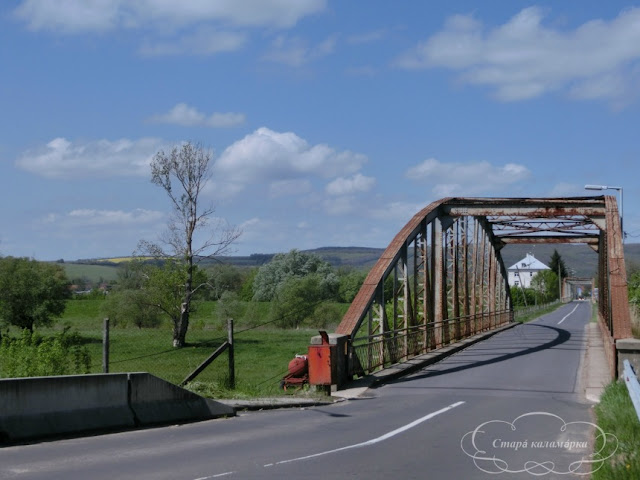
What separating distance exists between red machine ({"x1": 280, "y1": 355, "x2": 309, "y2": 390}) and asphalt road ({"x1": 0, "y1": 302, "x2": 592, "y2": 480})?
20.2 feet

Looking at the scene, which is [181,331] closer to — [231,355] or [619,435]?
[231,355]

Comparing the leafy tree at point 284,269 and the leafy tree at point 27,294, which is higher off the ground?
the leafy tree at point 284,269

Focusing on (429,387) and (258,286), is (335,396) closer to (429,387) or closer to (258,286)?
(429,387)

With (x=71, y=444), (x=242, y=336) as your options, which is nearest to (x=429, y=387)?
(x=71, y=444)

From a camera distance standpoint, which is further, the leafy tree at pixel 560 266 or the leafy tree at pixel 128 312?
the leafy tree at pixel 560 266

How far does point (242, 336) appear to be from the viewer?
60.1 m

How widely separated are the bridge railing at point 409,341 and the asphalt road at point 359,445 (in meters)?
3.06

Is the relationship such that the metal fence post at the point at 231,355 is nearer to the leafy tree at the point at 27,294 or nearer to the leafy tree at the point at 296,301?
the leafy tree at the point at 27,294

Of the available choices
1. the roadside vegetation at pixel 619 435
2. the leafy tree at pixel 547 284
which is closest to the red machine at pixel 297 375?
the roadside vegetation at pixel 619 435

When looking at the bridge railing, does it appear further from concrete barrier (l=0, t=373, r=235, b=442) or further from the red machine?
concrete barrier (l=0, t=373, r=235, b=442)

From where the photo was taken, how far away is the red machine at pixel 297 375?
74.3ft

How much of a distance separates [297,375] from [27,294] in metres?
35.3

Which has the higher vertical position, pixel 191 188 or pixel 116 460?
pixel 191 188

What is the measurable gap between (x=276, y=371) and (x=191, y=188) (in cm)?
1731
